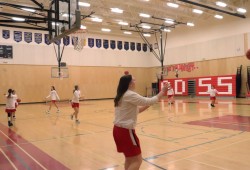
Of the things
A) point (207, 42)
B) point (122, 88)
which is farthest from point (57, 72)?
point (122, 88)

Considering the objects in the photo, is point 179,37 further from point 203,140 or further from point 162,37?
point 203,140

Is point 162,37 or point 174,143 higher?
point 162,37

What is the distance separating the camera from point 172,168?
4.93m

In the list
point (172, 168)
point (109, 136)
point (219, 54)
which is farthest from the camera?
point (219, 54)

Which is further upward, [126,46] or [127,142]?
[126,46]

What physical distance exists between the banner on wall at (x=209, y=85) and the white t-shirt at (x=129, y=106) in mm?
21799

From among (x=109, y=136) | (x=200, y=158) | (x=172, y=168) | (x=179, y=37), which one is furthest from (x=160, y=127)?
(x=179, y=37)

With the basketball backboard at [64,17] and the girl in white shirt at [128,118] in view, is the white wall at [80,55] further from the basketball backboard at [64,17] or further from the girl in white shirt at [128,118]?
the girl in white shirt at [128,118]

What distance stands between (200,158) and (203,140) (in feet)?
6.06

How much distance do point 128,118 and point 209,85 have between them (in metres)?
23.4

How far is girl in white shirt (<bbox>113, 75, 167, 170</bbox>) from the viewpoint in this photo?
3555 mm

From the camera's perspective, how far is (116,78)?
31219mm

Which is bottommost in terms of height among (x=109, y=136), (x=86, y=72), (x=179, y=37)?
(x=109, y=136)

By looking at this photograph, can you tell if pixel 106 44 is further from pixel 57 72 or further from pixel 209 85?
pixel 209 85
